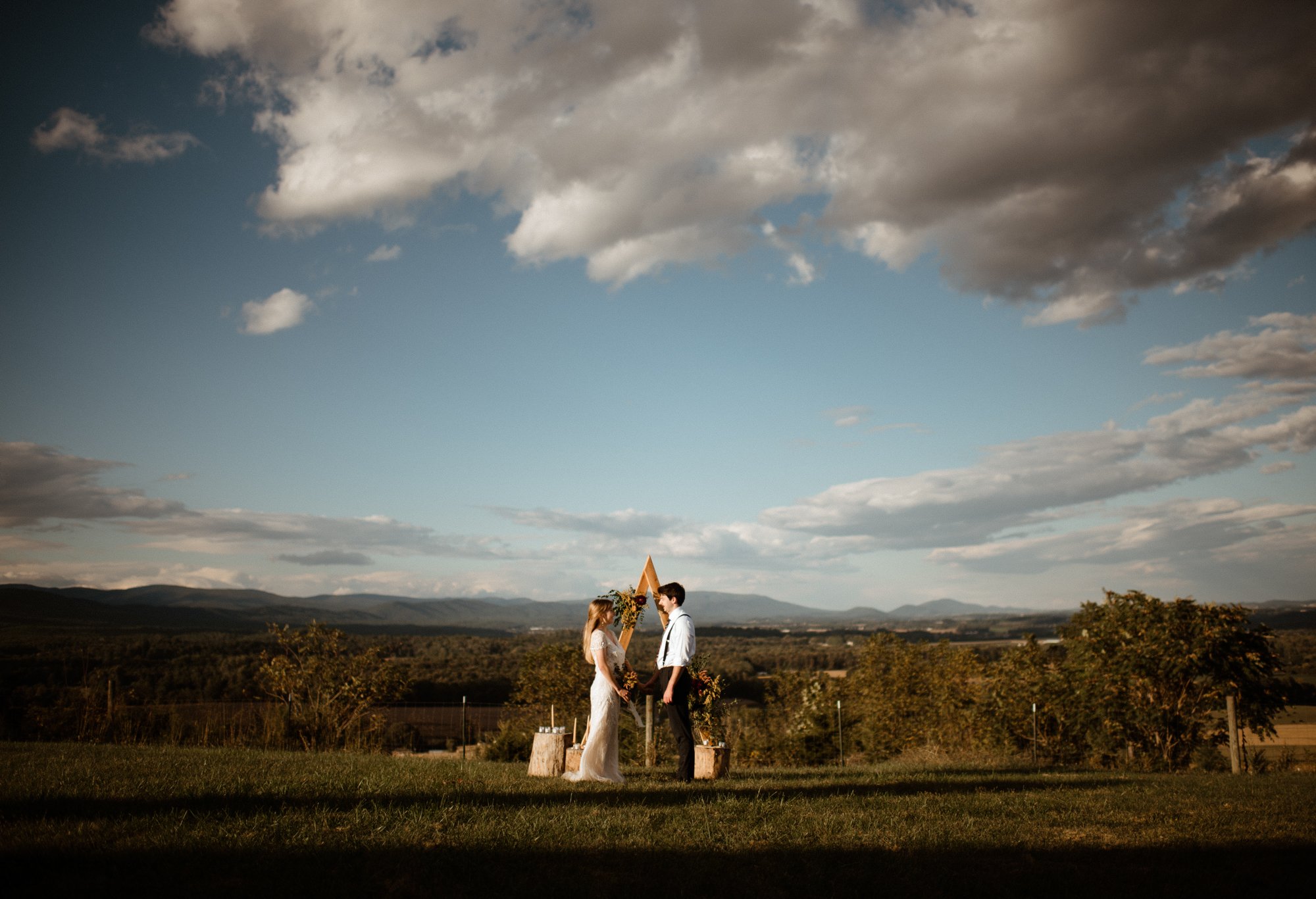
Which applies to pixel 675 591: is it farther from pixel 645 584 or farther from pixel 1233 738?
pixel 1233 738

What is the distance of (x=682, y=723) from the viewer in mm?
9109

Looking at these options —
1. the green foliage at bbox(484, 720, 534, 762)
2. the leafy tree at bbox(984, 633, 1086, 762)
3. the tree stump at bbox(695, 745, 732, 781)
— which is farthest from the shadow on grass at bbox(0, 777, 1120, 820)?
the leafy tree at bbox(984, 633, 1086, 762)

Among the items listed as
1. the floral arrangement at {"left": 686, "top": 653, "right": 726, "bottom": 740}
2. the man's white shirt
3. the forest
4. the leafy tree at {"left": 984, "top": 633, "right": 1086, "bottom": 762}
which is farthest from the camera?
the leafy tree at {"left": 984, "top": 633, "right": 1086, "bottom": 762}

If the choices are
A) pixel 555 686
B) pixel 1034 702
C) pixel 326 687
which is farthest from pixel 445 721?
pixel 1034 702

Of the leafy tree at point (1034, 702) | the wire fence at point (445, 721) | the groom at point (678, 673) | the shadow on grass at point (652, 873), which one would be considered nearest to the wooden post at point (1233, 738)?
the leafy tree at point (1034, 702)

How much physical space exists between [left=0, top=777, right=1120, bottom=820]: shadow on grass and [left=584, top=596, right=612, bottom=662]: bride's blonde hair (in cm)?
156

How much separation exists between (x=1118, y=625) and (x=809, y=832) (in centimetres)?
1578

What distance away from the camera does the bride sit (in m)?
8.76

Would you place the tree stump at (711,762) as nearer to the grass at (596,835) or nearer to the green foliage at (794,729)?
the grass at (596,835)

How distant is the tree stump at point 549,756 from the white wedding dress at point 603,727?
173 millimetres

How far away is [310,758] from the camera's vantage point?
1051 cm

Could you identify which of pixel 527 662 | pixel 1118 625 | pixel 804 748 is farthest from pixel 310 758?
pixel 804 748

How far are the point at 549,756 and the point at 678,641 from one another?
2.05m

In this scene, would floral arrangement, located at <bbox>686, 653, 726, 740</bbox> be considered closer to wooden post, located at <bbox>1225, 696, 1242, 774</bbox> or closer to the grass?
the grass
